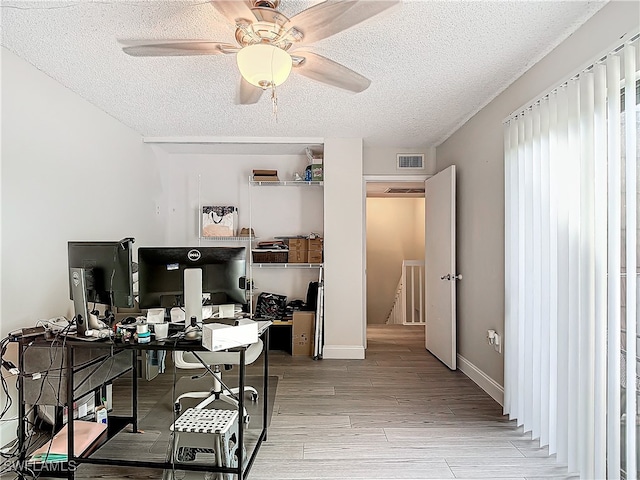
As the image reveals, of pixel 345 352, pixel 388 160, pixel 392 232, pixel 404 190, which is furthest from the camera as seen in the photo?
pixel 392 232

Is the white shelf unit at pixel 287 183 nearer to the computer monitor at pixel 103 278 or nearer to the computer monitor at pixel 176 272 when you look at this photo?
the computer monitor at pixel 176 272

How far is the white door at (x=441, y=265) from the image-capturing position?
408cm

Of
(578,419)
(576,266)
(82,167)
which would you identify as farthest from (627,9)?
(82,167)

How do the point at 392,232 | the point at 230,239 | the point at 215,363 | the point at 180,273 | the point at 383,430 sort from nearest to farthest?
the point at 180,273
the point at 383,430
the point at 215,363
the point at 230,239
the point at 392,232

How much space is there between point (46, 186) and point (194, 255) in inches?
53.1

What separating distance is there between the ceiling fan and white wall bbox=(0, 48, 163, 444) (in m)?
1.17

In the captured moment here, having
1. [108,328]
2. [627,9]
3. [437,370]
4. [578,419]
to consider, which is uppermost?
[627,9]

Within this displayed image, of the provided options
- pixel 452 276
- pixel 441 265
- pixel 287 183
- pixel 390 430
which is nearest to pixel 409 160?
pixel 441 265

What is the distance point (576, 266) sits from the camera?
6.98 ft

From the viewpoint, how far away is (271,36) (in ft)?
6.41

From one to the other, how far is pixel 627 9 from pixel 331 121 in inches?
97.3

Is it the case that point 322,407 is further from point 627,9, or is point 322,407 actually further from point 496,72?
point 627,9

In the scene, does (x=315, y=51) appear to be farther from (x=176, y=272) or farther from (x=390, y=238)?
(x=390, y=238)

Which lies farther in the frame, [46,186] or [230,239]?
[230,239]
